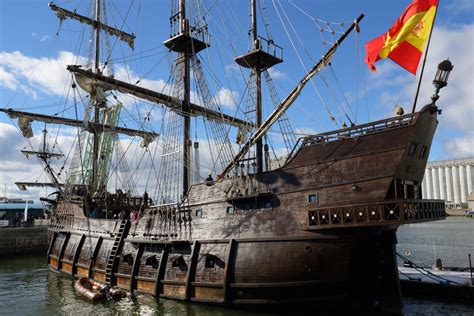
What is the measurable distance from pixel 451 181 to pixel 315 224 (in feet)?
459

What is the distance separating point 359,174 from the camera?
13.5m

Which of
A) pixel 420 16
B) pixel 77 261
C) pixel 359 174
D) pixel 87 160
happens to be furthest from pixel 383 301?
pixel 87 160

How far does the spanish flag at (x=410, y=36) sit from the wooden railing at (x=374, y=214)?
437cm

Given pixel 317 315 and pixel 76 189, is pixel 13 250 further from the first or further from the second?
pixel 317 315

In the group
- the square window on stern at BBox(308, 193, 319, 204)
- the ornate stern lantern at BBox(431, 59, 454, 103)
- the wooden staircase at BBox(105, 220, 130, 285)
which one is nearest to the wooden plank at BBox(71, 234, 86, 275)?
the wooden staircase at BBox(105, 220, 130, 285)

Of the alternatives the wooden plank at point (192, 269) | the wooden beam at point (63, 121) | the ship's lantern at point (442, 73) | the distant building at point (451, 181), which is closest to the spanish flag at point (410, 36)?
the ship's lantern at point (442, 73)

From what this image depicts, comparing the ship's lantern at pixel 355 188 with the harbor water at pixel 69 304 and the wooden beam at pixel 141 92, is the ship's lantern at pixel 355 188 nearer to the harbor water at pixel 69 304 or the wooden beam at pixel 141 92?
the harbor water at pixel 69 304

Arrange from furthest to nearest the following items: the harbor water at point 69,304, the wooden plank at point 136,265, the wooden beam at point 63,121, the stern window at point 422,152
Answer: the wooden beam at point 63,121
the wooden plank at point 136,265
the harbor water at point 69,304
the stern window at point 422,152

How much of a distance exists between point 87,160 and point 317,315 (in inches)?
1146

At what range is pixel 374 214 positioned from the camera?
1263 cm

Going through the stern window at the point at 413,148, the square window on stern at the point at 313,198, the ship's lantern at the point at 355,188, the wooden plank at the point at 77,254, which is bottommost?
the wooden plank at the point at 77,254

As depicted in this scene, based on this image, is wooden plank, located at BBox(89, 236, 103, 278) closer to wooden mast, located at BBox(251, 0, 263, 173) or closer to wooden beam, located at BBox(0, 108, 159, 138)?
wooden mast, located at BBox(251, 0, 263, 173)

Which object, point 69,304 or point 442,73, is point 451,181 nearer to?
point 442,73

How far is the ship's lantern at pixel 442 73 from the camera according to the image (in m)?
12.8
